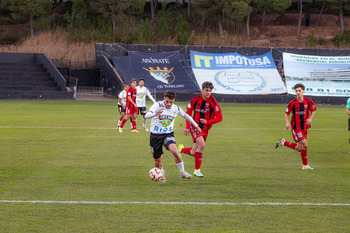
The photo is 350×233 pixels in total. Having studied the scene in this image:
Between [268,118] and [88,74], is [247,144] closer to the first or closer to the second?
[268,118]

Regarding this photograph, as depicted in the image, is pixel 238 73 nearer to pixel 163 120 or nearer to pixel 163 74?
pixel 163 74

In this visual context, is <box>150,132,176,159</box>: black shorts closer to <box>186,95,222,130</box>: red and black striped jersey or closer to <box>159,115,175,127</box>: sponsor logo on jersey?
<box>159,115,175,127</box>: sponsor logo on jersey

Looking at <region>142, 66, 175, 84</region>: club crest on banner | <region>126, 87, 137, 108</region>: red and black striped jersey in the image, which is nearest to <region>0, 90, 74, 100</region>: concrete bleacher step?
<region>142, 66, 175, 84</region>: club crest on banner

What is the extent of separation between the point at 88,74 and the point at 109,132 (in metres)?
26.6

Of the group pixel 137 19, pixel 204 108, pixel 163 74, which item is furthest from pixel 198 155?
pixel 137 19

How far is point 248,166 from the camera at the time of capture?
12992 mm

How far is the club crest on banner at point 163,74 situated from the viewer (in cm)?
4181

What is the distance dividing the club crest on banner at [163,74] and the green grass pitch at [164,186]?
22.6 meters

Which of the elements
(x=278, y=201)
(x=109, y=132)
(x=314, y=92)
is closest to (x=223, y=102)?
(x=314, y=92)

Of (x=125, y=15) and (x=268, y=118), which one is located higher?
(x=125, y=15)

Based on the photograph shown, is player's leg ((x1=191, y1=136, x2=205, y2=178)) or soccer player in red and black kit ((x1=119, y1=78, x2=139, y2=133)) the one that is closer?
player's leg ((x1=191, y1=136, x2=205, y2=178))

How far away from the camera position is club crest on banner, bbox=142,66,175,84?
137 ft

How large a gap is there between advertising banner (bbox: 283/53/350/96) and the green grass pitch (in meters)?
24.3

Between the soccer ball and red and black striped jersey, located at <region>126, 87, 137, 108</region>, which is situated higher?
red and black striped jersey, located at <region>126, 87, 137, 108</region>
